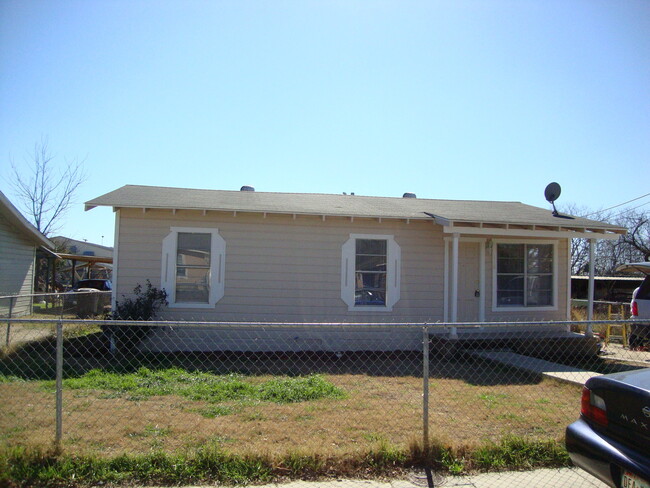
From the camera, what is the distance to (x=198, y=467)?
12.7ft

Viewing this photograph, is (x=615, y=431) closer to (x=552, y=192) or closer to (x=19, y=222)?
(x=552, y=192)

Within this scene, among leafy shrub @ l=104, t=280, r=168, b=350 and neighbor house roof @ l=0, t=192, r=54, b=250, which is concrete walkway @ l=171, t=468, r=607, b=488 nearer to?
leafy shrub @ l=104, t=280, r=168, b=350

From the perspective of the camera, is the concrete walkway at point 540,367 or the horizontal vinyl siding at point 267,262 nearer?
the concrete walkway at point 540,367

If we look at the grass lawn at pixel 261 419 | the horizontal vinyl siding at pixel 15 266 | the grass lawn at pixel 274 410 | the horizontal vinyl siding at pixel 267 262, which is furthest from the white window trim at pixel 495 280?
the horizontal vinyl siding at pixel 15 266

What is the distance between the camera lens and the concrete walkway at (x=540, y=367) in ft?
24.3

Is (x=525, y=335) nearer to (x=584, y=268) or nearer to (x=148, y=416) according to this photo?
(x=148, y=416)

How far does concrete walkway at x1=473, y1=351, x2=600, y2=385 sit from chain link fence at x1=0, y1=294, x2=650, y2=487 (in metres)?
0.04

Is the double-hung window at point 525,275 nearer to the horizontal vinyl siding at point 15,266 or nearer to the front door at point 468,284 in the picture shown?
the front door at point 468,284

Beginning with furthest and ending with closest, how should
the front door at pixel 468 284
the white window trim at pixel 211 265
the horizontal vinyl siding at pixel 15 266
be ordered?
the horizontal vinyl siding at pixel 15 266, the front door at pixel 468 284, the white window trim at pixel 211 265

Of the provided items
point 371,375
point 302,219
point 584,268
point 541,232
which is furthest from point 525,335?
point 584,268

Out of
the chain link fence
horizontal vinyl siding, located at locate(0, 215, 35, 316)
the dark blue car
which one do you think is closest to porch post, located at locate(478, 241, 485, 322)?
the chain link fence

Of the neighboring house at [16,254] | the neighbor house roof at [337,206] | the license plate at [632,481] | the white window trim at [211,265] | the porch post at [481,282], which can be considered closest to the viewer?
the license plate at [632,481]

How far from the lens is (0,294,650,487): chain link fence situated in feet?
13.6

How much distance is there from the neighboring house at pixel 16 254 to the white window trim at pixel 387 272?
1084 centimetres
